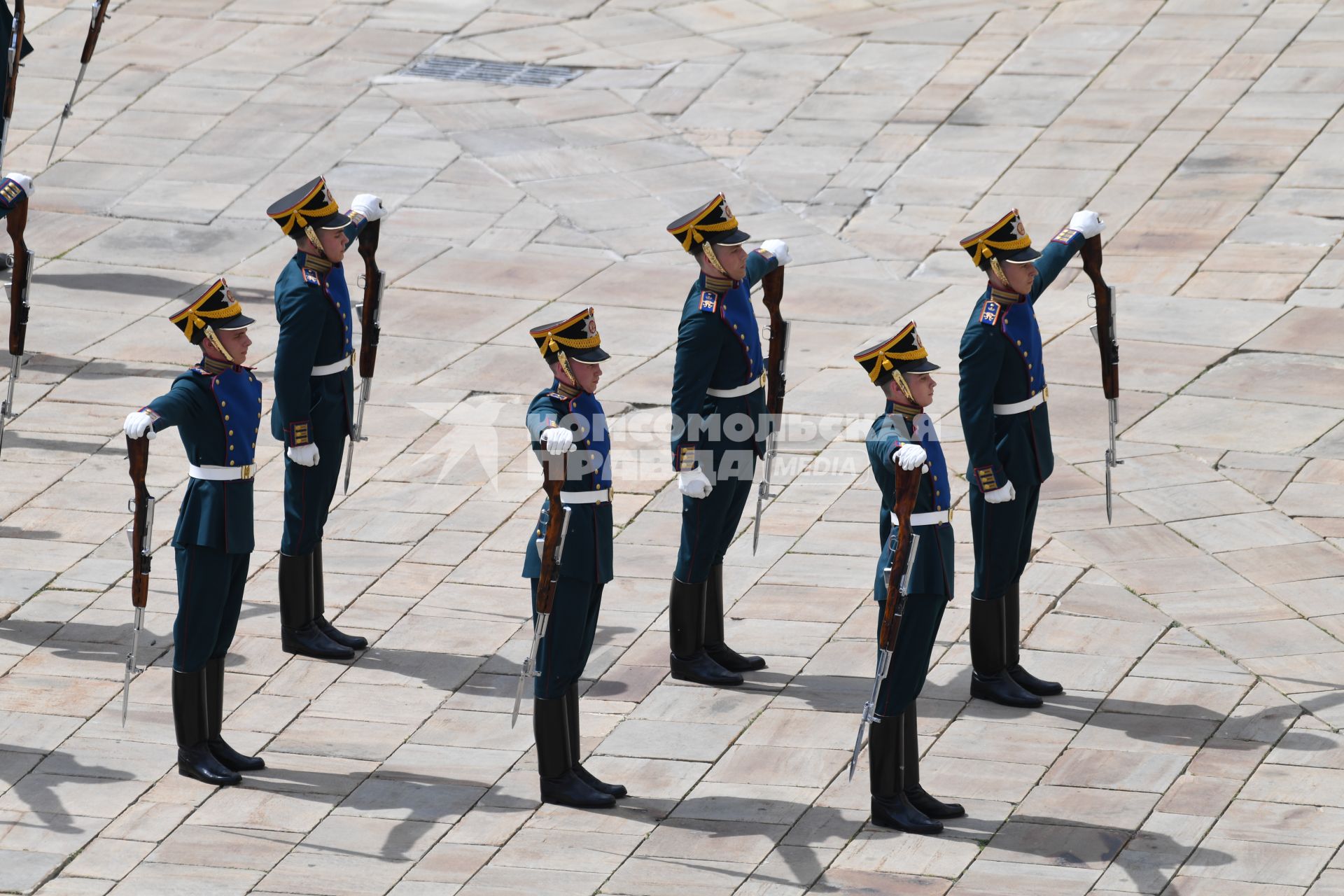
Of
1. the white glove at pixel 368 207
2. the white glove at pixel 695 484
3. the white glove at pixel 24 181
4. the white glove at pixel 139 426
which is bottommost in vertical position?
the white glove at pixel 695 484

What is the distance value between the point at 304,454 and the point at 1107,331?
358cm

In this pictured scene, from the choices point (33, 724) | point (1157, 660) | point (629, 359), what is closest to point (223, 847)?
point (33, 724)

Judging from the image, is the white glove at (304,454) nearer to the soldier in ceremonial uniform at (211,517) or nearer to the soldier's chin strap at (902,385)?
the soldier in ceremonial uniform at (211,517)

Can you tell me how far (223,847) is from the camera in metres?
7.82

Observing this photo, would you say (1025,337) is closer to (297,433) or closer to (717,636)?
(717,636)

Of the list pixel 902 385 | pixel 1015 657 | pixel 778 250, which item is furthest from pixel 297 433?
pixel 1015 657

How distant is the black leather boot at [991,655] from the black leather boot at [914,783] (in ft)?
3.23

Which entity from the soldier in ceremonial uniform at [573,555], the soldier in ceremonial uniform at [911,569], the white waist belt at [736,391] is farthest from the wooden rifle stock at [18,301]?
the soldier in ceremonial uniform at [911,569]

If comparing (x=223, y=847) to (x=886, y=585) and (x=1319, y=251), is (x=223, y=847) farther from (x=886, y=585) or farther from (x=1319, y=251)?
(x=1319, y=251)

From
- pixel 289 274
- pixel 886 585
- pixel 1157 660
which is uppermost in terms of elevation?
pixel 289 274

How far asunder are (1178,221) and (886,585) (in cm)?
740

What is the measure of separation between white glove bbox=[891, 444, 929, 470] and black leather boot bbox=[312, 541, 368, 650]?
3012 millimetres

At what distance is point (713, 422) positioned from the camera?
9.08 m

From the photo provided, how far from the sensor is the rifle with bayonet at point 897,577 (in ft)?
24.9
